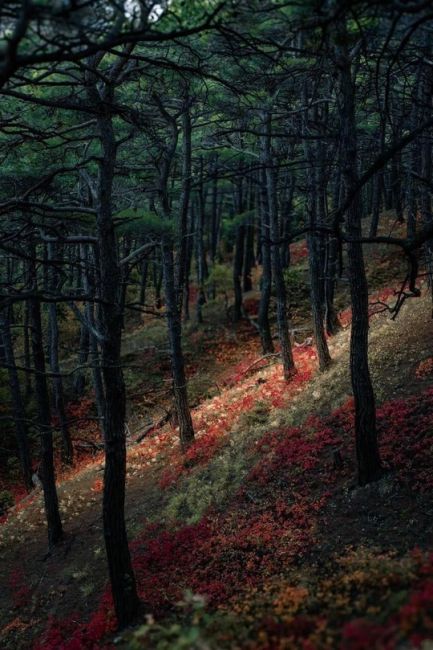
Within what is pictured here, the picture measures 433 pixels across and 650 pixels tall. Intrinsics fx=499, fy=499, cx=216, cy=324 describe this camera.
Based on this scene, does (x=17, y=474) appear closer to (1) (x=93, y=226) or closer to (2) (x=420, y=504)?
(1) (x=93, y=226)

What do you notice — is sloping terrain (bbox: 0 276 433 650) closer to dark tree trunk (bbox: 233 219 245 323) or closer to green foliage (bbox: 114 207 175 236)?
green foliage (bbox: 114 207 175 236)

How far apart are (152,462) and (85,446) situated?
22.8 ft

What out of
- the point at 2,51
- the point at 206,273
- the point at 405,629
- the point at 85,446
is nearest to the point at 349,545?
the point at 405,629

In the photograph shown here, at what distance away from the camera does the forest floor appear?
5676 millimetres

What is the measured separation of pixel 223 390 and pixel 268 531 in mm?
11466

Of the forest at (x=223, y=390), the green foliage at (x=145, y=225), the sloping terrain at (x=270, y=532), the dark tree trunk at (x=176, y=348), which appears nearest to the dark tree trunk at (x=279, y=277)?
the forest at (x=223, y=390)

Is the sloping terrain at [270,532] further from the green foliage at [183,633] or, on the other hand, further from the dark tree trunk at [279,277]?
the dark tree trunk at [279,277]

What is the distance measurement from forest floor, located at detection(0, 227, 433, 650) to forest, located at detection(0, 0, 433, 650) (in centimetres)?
5

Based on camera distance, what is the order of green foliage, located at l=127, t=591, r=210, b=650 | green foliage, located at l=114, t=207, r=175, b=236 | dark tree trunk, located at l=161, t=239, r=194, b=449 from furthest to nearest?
dark tree trunk, located at l=161, t=239, r=194, b=449 → green foliage, located at l=114, t=207, r=175, b=236 → green foliage, located at l=127, t=591, r=210, b=650

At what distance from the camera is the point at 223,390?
69.2 ft

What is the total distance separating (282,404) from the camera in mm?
15266

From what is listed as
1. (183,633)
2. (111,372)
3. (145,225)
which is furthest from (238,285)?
(183,633)

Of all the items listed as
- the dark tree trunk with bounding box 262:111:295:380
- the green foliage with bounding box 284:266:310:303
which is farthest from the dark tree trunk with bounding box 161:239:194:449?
the green foliage with bounding box 284:266:310:303

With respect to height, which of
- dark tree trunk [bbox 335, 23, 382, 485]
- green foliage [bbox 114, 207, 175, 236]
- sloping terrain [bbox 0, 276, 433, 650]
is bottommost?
sloping terrain [bbox 0, 276, 433, 650]
